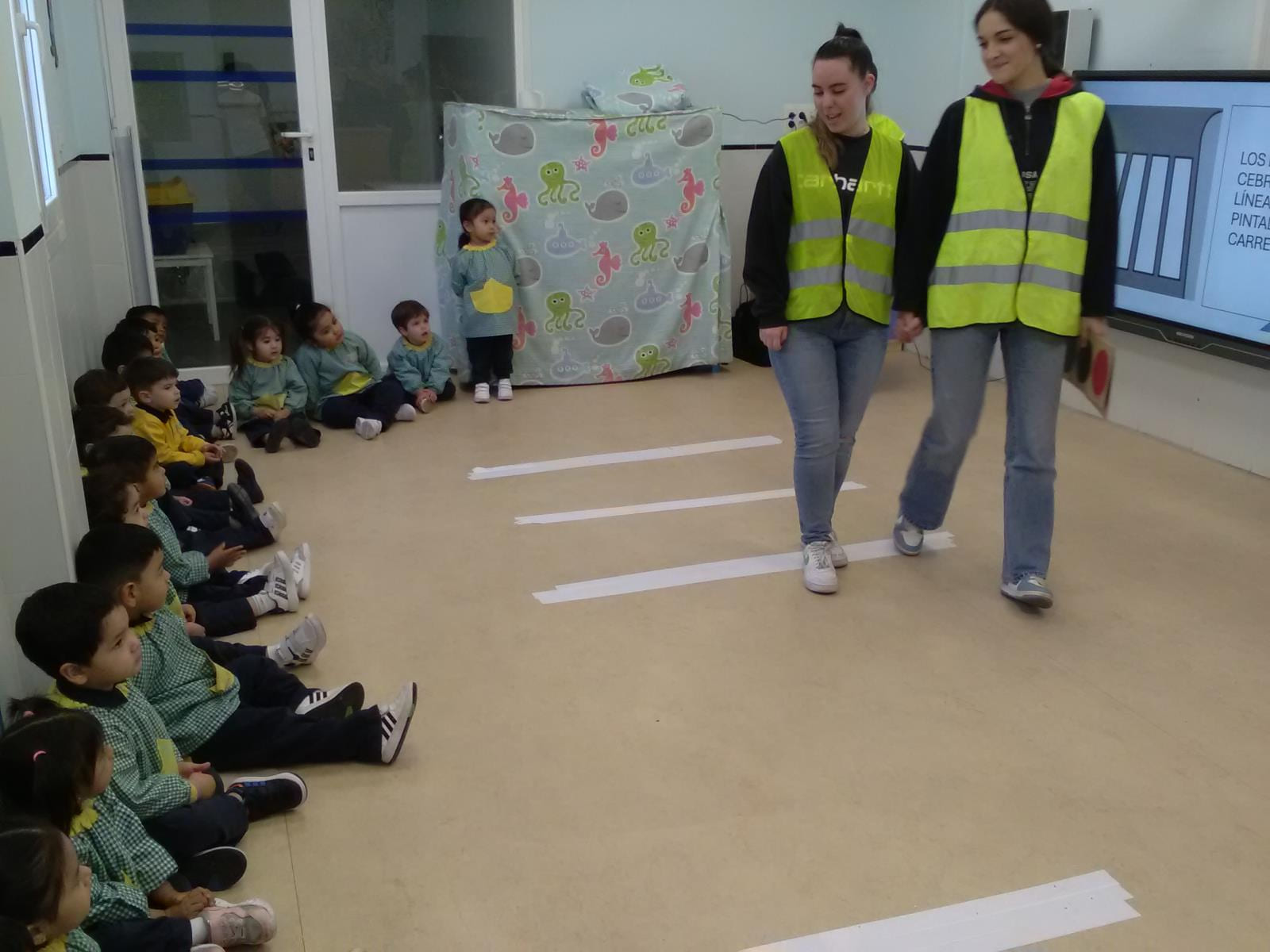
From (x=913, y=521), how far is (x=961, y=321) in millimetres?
655

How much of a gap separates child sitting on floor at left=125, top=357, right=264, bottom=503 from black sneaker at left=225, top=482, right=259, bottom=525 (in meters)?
0.17

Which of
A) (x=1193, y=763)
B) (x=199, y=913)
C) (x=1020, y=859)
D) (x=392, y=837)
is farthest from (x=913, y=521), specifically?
(x=199, y=913)

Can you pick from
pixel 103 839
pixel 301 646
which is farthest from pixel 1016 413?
pixel 103 839

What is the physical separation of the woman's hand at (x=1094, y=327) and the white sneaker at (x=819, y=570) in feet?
2.73

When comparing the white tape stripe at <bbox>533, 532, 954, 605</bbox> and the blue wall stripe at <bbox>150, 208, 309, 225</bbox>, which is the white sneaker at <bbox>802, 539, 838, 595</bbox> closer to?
the white tape stripe at <bbox>533, 532, 954, 605</bbox>

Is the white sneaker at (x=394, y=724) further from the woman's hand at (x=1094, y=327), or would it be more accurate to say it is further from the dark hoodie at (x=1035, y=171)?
the woman's hand at (x=1094, y=327)

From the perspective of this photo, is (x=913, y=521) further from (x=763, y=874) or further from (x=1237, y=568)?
(x=763, y=874)

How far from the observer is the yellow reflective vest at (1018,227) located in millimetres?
2613

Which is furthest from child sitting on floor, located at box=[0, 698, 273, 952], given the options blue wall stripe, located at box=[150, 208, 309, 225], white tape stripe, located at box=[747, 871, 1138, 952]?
blue wall stripe, located at box=[150, 208, 309, 225]

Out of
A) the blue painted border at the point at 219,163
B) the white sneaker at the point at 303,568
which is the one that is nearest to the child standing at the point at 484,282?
the blue painted border at the point at 219,163

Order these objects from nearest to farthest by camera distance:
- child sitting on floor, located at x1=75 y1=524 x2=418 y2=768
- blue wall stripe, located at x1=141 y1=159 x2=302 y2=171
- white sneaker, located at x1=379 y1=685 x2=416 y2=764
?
child sitting on floor, located at x1=75 y1=524 x2=418 y2=768 → white sneaker, located at x1=379 y1=685 x2=416 y2=764 → blue wall stripe, located at x1=141 y1=159 x2=302 y2=171

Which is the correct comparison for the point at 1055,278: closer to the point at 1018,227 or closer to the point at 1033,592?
the point at 1018,227

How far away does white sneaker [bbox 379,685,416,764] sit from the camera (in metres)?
2.22

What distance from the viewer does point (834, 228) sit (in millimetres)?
2826
